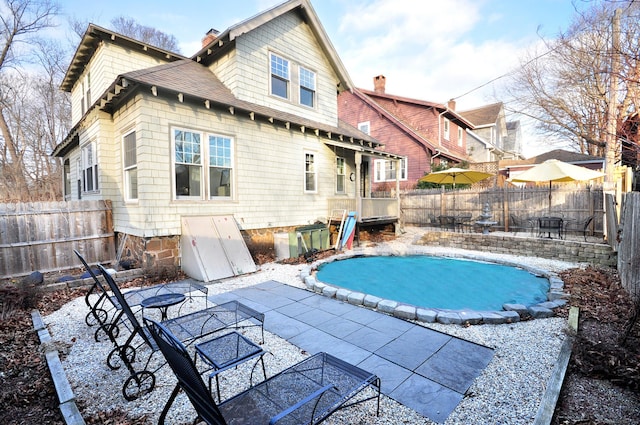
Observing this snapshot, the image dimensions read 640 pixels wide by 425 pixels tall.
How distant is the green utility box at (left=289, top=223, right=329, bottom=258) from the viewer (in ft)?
30.8

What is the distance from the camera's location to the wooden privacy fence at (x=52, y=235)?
23.2ft

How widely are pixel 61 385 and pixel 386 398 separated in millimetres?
3153

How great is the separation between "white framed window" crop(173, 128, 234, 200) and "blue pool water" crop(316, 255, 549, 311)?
380cm

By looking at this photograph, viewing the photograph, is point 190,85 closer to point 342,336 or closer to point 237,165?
point 237,165

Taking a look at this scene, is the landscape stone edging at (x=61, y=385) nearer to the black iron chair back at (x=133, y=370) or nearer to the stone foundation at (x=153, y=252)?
the black iron chair back at (x=133, y=370)

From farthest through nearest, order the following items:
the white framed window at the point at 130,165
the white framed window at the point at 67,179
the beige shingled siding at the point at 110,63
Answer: the white framed window at the point at 67,179
the beige shingled siding at the point at 110,63
the white framed window at the point at 130,165

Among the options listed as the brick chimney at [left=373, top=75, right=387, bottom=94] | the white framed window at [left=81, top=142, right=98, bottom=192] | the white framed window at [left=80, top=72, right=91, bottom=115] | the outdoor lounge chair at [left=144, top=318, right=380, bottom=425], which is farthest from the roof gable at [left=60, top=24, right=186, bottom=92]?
the brick chimney at [left=373, top=75, right=387, bottom=94]

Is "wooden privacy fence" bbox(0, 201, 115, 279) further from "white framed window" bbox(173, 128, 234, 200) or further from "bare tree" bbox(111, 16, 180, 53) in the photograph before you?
"bare tree" bbox(111, 16, 180, 53)

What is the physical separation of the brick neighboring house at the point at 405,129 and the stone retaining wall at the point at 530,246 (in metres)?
7.58

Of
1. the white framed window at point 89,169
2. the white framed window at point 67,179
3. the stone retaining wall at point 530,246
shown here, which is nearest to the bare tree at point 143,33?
the white framed window at point 67,179

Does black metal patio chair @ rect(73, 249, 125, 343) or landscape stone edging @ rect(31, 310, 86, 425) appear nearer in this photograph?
landscape stone edging @ rect(31, 310, 86, 425)

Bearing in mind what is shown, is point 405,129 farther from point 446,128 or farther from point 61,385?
point 61,385

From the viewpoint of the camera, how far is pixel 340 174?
12984 millimetres

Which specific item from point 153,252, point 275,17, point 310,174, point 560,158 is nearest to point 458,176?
point 310,174
